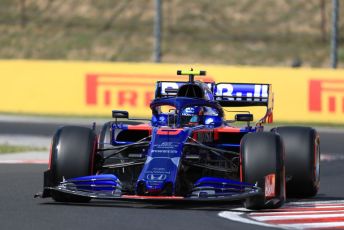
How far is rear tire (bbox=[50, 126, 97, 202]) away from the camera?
1223 centimetres

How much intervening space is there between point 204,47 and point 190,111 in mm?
29921

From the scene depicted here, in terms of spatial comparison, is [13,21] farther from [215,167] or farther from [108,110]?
[215,167]

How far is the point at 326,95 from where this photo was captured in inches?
1109

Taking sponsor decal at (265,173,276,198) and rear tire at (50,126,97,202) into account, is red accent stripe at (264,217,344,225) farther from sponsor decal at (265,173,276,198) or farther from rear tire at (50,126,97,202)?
rear tire at (50,126,97,202)

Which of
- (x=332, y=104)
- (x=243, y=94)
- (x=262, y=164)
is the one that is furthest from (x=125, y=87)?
(x=262, y=164)

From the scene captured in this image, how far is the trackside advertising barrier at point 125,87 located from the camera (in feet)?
92.6

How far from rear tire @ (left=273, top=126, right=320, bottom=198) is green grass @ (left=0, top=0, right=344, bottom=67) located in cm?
2856

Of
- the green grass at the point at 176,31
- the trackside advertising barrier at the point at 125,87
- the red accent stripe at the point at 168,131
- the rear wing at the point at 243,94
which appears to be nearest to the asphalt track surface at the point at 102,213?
the red accent stripe at the point at 168,131

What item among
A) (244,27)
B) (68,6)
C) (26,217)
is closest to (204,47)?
(244,27)

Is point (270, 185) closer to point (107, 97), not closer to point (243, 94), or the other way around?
point (243, 94)

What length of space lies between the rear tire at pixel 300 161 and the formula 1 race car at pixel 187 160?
12 millimetres

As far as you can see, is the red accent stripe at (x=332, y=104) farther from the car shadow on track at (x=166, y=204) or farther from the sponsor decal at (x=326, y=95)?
the car shadow on track at (x=166, y=204)

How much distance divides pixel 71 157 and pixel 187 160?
1251 millimetres

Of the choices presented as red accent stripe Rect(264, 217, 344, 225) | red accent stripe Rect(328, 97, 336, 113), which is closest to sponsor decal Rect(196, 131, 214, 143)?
red accent stripe Rect(264, 217, 344, 225)
